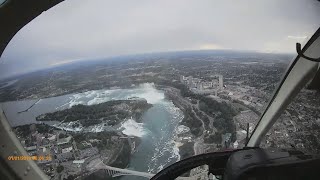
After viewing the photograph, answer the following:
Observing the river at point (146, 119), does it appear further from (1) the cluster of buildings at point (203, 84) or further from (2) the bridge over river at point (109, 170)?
(1) the cluster of buildings at point (203, 84)

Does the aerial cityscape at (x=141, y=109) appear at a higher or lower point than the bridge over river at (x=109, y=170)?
higher

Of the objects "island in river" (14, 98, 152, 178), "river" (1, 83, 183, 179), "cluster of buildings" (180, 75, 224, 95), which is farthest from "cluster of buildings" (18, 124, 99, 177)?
"cluster of buildings" (180, 75, 224, 95)

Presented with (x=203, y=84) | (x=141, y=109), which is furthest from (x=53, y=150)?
(x=203, y=84)

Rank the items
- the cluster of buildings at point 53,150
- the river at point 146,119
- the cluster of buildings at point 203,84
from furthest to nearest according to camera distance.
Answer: the cluster of buildings at point 203,84, the river at point 146,119, the cluster of buildings at point 53,150

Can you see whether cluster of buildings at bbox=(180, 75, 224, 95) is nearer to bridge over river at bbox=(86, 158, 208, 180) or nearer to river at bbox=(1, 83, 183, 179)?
river at bbox=(1, 83, 183, 179)

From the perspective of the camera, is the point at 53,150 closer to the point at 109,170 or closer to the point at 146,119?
the point at 109,170

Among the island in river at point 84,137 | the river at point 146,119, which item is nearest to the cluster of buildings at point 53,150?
the island in river at point 84,137

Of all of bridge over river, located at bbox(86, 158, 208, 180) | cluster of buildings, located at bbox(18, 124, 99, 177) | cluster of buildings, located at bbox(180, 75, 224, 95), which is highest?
cluster of buildings, located at bbox(180, 75, 224, 95)
